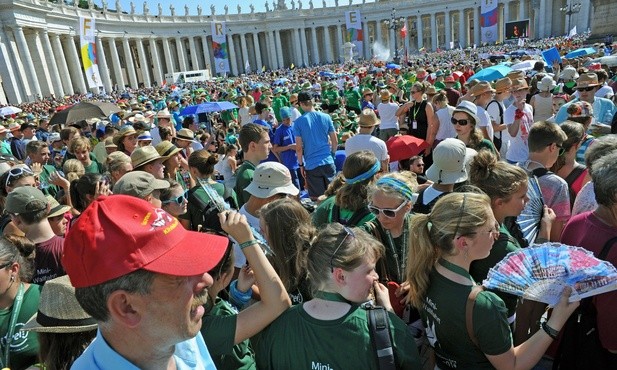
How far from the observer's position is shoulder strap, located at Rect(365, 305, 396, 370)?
193 cm

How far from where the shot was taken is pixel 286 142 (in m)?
8.20

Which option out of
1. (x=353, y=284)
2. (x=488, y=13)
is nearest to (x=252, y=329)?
(x=353, y=284)

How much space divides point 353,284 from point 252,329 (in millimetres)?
569

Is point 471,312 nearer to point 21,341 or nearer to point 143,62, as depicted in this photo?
point 21,341

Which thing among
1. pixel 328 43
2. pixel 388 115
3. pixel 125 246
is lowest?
pixel 388 115

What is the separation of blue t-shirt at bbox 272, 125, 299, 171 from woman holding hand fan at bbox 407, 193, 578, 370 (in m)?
5.93

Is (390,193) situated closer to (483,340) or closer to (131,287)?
(483,340)

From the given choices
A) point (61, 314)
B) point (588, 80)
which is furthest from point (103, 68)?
point (61, 314)

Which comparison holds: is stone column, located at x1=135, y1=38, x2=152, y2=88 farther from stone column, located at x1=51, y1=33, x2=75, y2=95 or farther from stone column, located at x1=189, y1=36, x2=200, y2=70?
stone column, located at x1=51, y1=33, x2=75, y2=95

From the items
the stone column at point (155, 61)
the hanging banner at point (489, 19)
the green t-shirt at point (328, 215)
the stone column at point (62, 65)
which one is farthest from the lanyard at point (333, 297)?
the stone column at point (155, 61)

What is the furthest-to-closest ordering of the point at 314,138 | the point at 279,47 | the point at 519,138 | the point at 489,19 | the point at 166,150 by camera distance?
the point at 279,47 < the point at 489,19 < the point at 314,138 < the point at 519,138 < the point at 166,150

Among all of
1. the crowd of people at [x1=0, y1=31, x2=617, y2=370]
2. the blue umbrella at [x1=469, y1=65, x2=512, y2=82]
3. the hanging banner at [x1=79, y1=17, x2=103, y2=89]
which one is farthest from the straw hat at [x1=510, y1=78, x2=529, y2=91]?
the hanging banner at [x1=79, y1=17, x2=103, y2=89]

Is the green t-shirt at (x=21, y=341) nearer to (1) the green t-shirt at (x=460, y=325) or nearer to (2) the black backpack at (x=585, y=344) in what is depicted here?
(1) the green t-shirt at (x=460, y=325)

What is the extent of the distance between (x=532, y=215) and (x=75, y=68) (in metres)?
57.6
